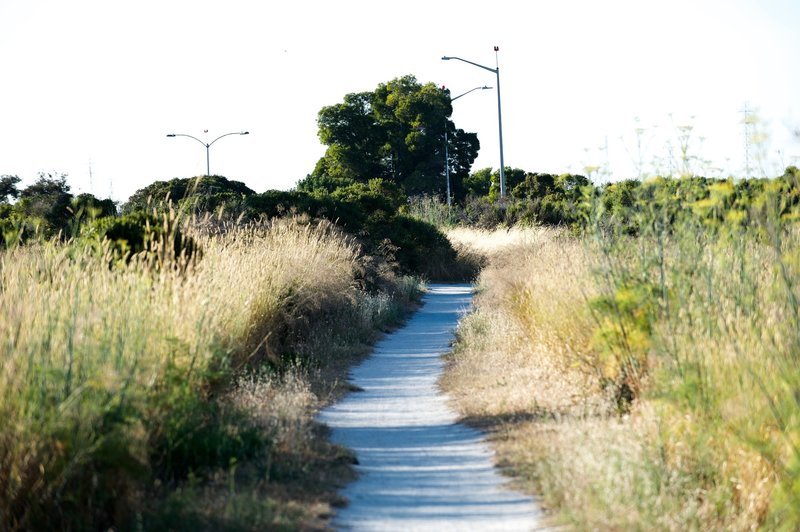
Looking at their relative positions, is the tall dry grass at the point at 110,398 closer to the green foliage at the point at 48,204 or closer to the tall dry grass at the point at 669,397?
the tall dry grass at the point at 669,397

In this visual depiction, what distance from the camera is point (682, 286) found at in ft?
27.3

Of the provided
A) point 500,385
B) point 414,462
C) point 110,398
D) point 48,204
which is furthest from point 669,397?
point 48,204

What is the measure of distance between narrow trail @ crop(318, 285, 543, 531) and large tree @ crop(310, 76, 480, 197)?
A: 1990 inches

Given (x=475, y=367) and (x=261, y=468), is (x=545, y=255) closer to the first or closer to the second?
(x=475, y=367)

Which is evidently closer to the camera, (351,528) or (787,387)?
(787,387)

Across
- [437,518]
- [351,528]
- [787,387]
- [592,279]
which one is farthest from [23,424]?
[592,279]

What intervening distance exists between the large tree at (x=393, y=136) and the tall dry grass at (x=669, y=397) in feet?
176

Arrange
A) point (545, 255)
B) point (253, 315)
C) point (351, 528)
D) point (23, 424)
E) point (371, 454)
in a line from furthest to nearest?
point (545, 255) → point (253, 315) → point (371, 454) → point (351, 528) → point (23, 424)

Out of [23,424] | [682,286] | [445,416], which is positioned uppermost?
[682,286]

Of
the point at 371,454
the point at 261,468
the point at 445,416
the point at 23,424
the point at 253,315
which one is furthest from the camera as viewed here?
the point at 253,315

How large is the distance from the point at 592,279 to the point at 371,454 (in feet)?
11.0

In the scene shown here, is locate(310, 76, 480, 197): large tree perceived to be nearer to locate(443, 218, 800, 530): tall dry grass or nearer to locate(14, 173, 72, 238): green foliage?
locate(14, 173, 72, 238): green foliage

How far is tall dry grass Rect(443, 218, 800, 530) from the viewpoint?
6.64m

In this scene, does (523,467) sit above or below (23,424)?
below
